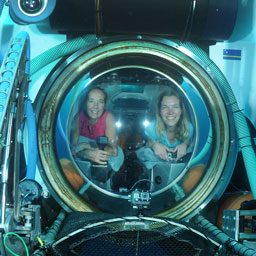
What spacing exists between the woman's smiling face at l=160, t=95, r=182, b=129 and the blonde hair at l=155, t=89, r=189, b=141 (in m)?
0.03

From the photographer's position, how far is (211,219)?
3510 millimetres

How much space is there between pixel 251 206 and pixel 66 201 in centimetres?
151

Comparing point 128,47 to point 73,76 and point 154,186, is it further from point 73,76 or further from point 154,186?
point 154,186

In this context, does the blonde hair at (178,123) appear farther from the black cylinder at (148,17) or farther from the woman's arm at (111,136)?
the black cylinder at (148,17)

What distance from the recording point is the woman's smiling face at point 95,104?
3486 millimetres

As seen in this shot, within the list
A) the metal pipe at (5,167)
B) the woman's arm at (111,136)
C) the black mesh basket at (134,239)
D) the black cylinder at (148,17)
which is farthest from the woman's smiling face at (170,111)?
the metal pipe at (5,167)

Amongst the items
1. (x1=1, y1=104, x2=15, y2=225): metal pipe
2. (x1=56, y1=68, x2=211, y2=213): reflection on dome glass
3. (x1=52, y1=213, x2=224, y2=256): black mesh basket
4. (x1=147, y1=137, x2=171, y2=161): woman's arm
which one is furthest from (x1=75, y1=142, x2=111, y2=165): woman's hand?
(x1=1, y1=104, x2=15, y2=225): metal pipe

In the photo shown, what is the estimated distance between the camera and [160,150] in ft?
11.6

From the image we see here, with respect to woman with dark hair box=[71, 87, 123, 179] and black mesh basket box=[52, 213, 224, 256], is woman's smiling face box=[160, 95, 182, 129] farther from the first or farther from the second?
black mesh basket box=[52, 213, 224, 256]

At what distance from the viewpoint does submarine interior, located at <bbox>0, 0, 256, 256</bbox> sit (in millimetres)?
3268

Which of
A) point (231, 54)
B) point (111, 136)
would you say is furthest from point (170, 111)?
point (231, 54)

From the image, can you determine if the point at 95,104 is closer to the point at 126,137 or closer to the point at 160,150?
the point at 126,137

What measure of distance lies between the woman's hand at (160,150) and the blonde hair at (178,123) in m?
0.09

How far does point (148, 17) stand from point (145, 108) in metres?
0.79
